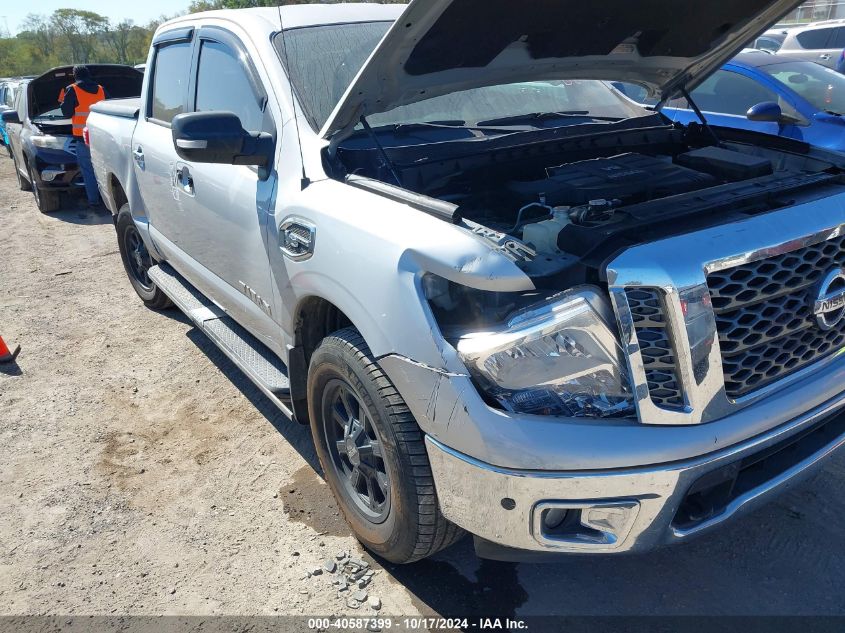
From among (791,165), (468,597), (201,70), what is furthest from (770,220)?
(201,70)

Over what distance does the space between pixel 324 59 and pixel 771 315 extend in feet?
6.81

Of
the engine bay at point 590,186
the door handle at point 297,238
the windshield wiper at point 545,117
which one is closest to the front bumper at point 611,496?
the engine bay at point 590,186

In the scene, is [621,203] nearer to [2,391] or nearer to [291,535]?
[291,535]

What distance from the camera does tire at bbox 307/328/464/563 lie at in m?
2.15

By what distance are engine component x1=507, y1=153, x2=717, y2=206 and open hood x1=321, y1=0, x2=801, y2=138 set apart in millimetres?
490

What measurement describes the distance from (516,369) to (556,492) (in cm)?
35

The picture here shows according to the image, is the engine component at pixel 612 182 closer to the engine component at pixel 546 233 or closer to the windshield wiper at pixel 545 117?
the engine component at pixel 546 233

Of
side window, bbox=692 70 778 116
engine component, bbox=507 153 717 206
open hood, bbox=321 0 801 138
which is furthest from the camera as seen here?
side window, bbox=692 70 778 116

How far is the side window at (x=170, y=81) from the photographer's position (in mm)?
3883

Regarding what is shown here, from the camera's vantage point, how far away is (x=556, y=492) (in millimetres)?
1883

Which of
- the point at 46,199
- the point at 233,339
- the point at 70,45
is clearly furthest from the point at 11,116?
the point at 70,45

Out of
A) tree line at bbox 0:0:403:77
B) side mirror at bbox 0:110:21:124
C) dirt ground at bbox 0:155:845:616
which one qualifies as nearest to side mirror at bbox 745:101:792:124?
dirt ground at bbox 0:155:845:616

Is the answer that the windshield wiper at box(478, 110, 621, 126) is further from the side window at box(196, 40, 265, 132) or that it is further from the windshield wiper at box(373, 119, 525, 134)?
the side window at box(196, 40, 265, 132)

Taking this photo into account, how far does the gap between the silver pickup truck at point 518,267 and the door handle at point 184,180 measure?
0.18 m
